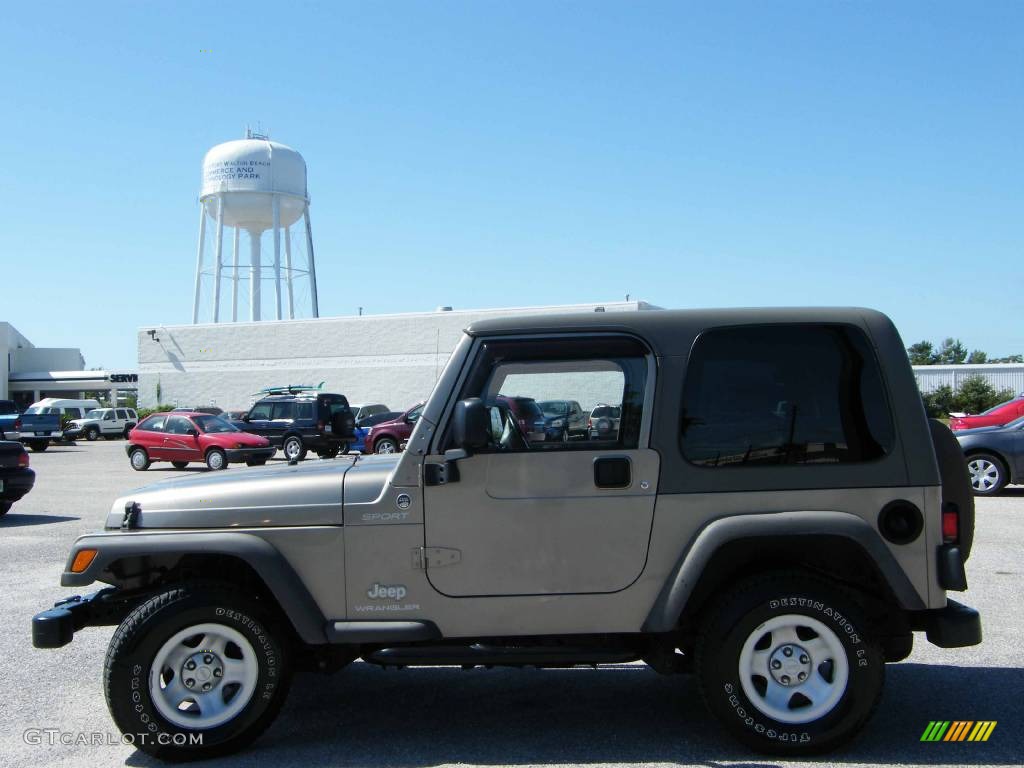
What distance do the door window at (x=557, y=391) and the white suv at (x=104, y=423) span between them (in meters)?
45.3

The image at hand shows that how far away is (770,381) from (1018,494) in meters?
12.8

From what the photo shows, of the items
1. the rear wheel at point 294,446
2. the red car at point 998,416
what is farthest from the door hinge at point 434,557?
the rear wheel at point 294,446

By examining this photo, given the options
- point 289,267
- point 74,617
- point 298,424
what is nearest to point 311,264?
point 289,267

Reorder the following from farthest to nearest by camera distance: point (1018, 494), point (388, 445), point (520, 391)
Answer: point (388, 445), point (1018, 494), point (520, 391)

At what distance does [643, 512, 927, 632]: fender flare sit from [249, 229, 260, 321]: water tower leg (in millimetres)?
53697

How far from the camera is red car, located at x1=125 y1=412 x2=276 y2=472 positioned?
24.3 meters

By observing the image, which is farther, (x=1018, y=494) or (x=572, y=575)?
(x=1018, y=494)

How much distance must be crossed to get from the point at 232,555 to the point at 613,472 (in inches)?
72.1

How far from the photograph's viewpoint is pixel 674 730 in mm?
4820

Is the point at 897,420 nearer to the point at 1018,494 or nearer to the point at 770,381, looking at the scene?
the point at 770,381

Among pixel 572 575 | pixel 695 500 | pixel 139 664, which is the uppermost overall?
pixel 695 500

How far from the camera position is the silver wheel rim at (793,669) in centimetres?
440

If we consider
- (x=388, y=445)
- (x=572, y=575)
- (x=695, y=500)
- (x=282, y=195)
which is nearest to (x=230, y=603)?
(x=572, y=575)

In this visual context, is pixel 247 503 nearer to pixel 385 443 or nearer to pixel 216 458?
pixel 216 458
